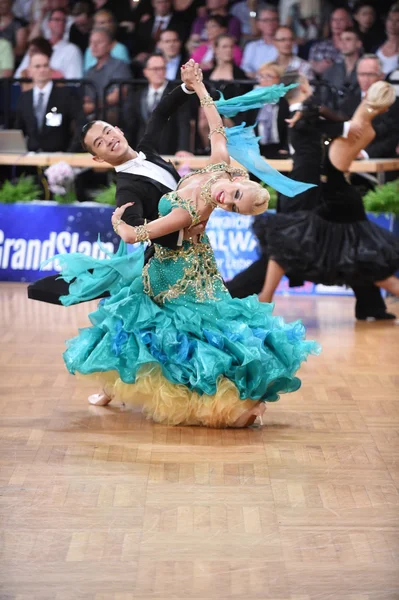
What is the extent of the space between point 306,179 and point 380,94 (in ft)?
2.49

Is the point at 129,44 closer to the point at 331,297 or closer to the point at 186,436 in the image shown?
the point at 331,297

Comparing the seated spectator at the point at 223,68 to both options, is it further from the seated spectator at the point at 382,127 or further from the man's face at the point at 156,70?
the seated spectator at the point at 382,127

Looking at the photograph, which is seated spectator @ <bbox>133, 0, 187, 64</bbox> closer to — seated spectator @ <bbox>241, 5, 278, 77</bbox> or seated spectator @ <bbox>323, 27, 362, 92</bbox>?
seated spectator @ <bbox>241, 5, 278, 77</bbox>

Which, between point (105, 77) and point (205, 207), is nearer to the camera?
point (205, 207)

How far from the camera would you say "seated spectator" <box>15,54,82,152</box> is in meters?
9.49

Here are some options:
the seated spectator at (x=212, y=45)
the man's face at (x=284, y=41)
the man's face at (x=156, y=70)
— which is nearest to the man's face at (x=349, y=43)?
the man's face at (x=284, y=41)

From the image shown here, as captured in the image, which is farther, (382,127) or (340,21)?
(340,21)

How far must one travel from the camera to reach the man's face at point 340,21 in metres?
9.46

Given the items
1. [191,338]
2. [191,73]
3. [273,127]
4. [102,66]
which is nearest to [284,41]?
[273,127]

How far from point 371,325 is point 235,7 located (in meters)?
4.35

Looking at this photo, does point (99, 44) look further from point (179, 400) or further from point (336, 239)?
point (179, 400)

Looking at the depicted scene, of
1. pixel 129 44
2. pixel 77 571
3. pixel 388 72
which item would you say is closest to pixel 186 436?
pixel 77 571

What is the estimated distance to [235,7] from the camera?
10289 mm

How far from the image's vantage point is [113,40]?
10156mm
